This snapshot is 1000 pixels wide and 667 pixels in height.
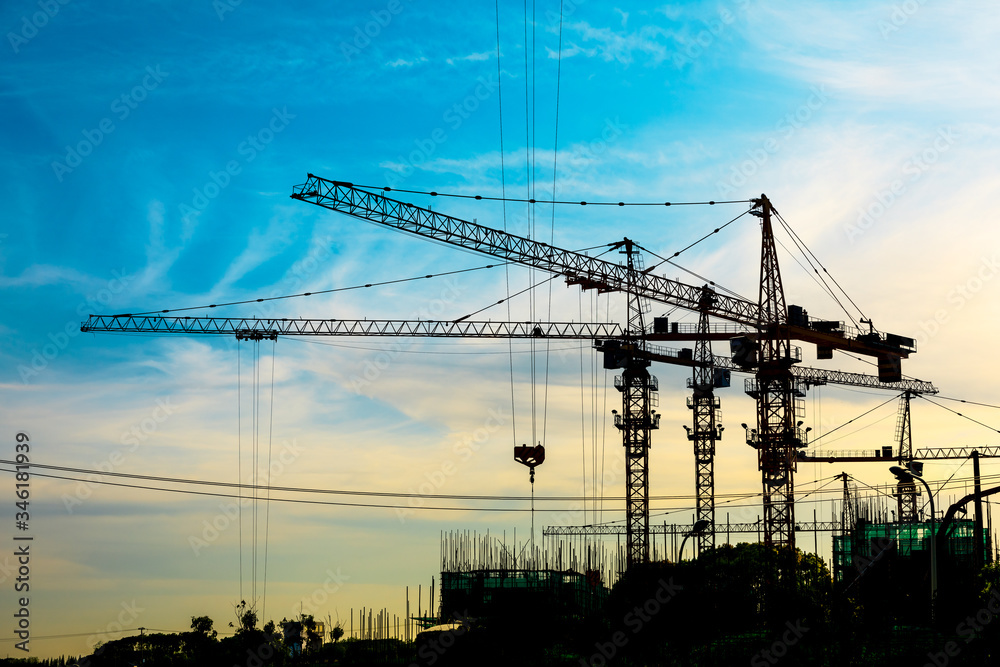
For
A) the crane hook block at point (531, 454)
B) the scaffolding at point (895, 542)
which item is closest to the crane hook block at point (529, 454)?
the crane hook block at point (531, 454)

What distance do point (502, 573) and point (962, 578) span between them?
95.8 ft

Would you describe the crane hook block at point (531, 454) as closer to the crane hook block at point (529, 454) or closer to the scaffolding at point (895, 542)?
the crane hook block at point (529, 454)

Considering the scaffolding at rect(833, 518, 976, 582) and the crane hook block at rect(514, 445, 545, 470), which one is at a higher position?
the crane hook block at rect(514, 445, 545, 470)

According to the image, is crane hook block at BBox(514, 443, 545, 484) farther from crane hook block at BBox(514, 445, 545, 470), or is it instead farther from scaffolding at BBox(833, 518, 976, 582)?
scaffolding at BBox(833, 518, 976, 582)

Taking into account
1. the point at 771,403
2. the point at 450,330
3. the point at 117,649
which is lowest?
the point at 117,649

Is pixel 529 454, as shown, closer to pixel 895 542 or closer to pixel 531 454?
pixel 531 454

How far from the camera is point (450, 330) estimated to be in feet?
357

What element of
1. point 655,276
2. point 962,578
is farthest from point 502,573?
point 655,276

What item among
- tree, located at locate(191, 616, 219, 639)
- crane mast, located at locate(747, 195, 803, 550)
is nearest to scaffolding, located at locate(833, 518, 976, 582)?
crane mast, located at locate(747, 195, 803, 550)

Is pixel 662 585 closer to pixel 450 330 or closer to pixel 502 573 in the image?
pixel 502 573

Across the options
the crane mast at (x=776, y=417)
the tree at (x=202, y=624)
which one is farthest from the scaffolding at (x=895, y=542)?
the tree at (x=202, y=624)

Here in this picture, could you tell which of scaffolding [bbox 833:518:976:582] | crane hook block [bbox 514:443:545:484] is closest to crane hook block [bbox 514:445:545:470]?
crane hook block [bbox 514:443:545:484]

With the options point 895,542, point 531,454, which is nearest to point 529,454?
point 531,454

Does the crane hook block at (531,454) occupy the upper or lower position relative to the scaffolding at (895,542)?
upper
